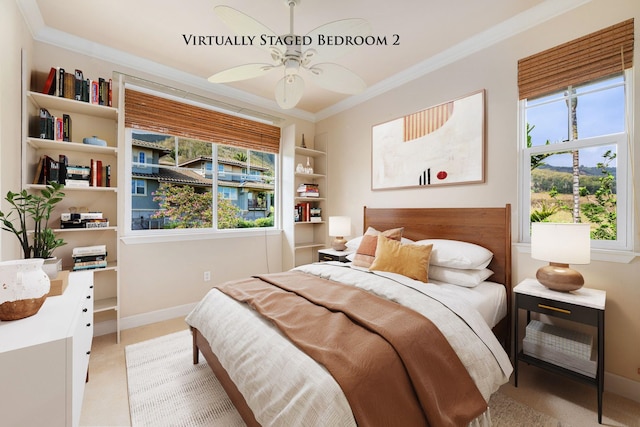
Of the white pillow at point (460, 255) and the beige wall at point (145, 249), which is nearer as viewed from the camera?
the beige wall at point (145, 249)

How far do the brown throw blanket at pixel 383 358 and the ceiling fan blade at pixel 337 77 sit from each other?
148 cm

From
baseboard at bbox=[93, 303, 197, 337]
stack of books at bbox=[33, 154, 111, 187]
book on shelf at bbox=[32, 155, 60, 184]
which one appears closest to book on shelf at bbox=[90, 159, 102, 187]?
stack of books at bbox=[33, 154, 111, 187]

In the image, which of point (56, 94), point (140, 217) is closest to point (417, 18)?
point (56, 94)

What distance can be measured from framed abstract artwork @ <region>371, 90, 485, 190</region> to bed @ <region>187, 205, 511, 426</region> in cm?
40

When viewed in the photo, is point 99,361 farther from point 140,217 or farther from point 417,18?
point 417,18

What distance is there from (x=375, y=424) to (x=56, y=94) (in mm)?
3172

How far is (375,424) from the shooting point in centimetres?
96

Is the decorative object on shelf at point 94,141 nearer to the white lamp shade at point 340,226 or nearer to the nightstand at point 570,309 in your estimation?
the white lamp shade at point 340,226

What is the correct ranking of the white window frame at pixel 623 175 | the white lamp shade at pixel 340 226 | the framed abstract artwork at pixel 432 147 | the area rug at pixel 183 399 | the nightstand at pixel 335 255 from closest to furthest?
the area rug at pixel 183 399 → the white window frame at pixel 623 175 → the framed abstract artwork at pixel 432 147 → the nightstand at pixel 335 255 → the white lamp shade at pixel 340 226

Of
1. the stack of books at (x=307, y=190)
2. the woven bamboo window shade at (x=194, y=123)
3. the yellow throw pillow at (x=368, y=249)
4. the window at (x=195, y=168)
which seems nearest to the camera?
the yellow throw pillow at (x=368, y=249)

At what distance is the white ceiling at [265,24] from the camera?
6.77 feet

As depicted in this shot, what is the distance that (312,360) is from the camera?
1133 mm

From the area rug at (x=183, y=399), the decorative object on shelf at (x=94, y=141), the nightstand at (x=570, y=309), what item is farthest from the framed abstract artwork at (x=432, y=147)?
the decorative object on shelf at (x=94, y=141)

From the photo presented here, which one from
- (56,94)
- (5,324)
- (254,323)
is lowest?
(254,323)
